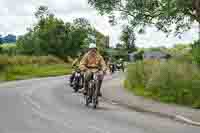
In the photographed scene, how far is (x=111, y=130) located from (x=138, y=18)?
2197cm

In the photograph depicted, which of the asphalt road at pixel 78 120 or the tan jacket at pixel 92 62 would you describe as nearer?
the asphalt road at pixel 78 120

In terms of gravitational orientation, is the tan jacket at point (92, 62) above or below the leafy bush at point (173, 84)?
above

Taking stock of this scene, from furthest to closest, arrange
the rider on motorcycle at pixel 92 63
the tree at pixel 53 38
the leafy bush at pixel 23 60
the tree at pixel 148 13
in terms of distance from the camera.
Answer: the tree at pixel 53 38
the leafy bush at pixel 23 60
the tree at pixel 148 13
the rider on motorcycle at pixel 92 63

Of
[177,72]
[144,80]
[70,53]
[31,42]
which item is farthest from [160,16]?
[31,42]

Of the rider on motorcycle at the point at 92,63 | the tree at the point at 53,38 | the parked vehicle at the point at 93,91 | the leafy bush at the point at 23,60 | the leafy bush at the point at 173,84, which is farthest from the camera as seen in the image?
the tree at the point at 53,38

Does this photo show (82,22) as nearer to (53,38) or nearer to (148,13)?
(53,38)

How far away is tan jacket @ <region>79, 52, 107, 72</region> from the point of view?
16641 mm

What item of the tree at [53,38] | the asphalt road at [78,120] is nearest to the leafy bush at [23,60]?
the tree at [53,38]

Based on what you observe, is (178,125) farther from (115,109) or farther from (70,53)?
(70,53)

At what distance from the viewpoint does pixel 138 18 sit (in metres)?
32.6

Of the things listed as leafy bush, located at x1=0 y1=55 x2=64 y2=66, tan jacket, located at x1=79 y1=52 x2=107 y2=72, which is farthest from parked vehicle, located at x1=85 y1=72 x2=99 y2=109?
leafy bush, located at x1=0 y1=55 x2=64 y2=66

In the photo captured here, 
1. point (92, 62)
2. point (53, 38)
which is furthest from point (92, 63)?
point (53, 38)

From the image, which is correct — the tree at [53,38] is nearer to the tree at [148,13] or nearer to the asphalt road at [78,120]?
the tree at [148,13]

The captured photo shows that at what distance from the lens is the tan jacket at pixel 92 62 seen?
16.6 meters
